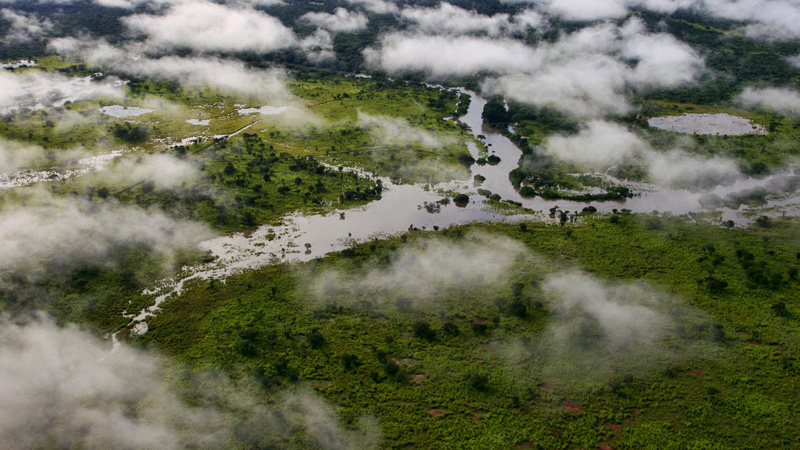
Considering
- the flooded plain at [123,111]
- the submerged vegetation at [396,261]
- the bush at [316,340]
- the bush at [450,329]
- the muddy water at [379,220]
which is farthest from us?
the flooded plain at [123,111]

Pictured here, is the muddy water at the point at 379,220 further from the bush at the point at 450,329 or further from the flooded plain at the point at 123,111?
the flooded plain at the point at 123,111

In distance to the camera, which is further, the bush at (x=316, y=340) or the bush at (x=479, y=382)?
the bush at (x=316, y=340)

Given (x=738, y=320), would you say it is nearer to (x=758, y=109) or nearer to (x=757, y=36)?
(x=758, y=109)

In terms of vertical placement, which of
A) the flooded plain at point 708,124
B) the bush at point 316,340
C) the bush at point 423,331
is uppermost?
the flooded plain at point 708,124

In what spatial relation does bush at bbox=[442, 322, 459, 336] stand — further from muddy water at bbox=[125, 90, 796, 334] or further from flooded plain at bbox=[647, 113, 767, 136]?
flooded plain at bbox=[647, 113, 767, 136]

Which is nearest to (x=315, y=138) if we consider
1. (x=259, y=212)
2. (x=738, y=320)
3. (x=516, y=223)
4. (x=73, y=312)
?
(x=259, y=212)

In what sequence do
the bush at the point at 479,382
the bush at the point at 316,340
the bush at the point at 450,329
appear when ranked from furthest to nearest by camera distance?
the bush at the point at 450,329
the bush at the point at 316,340
the bush at the point at 479,382

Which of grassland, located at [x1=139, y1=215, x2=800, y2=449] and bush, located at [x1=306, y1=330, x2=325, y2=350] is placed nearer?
grassland, located at [x1=139, y1=215, x2=800, y2=449]

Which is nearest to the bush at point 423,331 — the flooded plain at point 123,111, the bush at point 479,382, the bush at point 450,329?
the bush at point 450,329

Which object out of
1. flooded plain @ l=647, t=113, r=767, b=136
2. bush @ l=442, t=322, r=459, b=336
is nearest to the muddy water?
bush @ l=442, t=322, r=459, b=336
